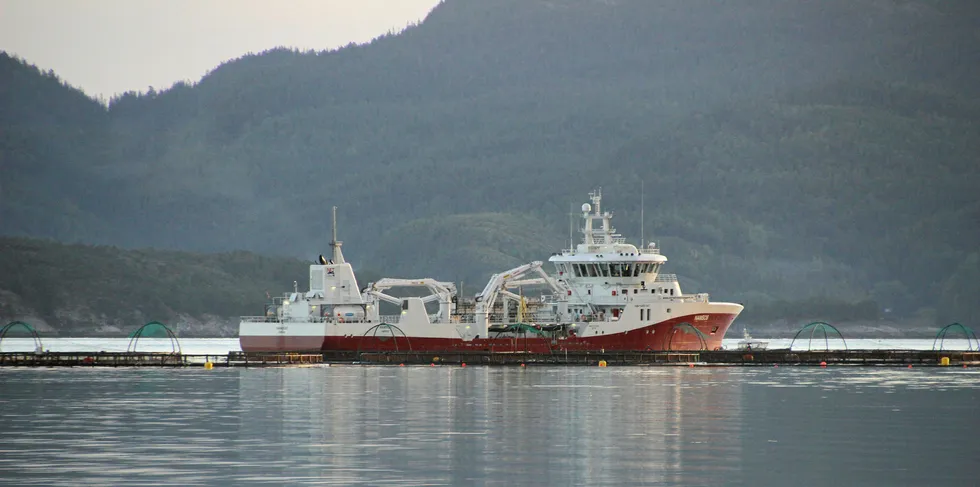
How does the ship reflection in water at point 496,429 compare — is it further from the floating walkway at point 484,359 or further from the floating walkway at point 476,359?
the floating walkway at point 476,359

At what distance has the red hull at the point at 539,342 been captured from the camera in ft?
313

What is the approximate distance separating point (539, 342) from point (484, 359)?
4.73m

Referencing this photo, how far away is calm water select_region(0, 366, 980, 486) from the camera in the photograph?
3759 centimetres

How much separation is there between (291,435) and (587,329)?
50.8 m

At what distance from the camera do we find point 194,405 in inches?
2356

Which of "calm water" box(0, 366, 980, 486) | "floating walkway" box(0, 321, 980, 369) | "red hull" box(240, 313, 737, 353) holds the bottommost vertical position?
"calm water" box(0, 366, 980, 486)

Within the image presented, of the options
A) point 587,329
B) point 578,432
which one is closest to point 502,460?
point 578,432

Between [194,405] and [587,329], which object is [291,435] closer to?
[194,405]

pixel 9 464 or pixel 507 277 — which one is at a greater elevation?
pixel 507 277

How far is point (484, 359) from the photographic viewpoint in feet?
308

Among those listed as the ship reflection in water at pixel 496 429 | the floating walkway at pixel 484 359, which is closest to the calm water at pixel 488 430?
the ship reflection in water at pixel 496 429

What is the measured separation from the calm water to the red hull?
1413cm

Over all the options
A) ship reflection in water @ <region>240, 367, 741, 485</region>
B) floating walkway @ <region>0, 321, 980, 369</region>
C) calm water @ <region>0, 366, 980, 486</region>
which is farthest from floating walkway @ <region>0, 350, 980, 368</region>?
ship reflection in water @ <region>240, 367, 741, 485</region>

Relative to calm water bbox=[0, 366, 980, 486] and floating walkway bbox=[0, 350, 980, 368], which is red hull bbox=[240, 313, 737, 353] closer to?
floating walkway bbox=[0, 350, 980, 368]
